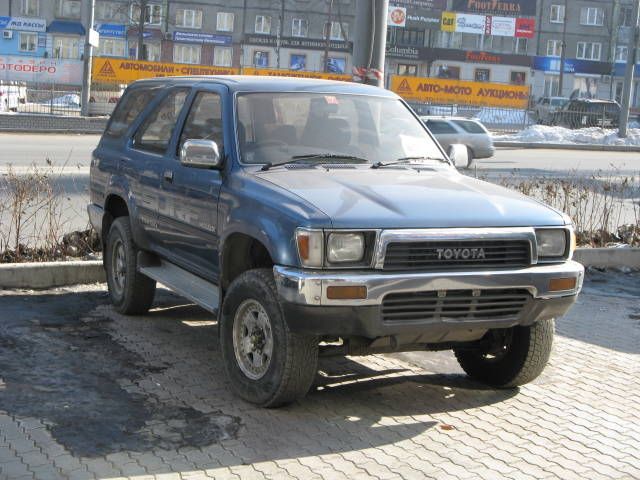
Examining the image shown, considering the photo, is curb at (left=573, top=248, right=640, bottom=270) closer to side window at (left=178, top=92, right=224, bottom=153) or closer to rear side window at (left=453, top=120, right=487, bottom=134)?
side window at (left=178, top=92, right=224, bottom=153)

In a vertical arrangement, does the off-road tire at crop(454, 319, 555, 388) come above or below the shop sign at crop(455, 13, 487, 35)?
below

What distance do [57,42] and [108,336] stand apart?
66.9 meters

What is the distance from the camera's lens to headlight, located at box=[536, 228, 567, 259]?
539 cm

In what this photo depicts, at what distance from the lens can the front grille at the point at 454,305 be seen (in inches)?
197

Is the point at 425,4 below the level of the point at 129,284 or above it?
above

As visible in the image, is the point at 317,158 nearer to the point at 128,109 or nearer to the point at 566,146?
the point at 128,109

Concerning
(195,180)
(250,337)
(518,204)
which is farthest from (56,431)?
(518,204)

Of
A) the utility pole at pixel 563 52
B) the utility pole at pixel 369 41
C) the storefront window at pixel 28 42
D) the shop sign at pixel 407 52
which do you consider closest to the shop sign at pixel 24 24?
the storefront window at pixel 28 42

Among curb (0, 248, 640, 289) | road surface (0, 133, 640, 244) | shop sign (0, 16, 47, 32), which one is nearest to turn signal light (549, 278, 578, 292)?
curb (0, 248, 640, 289)

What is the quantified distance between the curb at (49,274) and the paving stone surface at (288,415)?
0.85 m

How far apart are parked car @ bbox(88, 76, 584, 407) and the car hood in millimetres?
11

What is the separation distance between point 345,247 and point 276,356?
70 cm

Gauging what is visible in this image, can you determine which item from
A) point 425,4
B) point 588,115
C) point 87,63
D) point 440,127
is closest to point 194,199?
point 440,127

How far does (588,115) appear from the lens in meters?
45.9
